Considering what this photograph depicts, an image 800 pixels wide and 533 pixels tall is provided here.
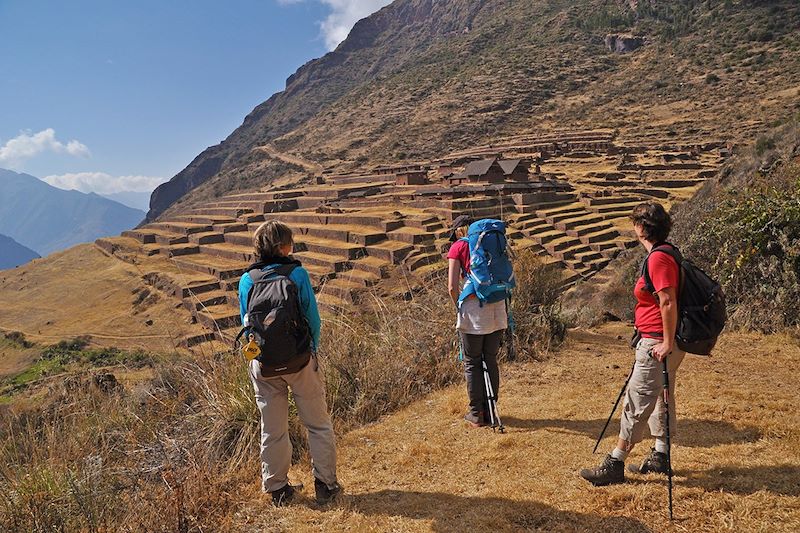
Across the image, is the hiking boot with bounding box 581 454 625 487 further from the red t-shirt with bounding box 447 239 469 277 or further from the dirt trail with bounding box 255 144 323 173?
the dirt trail with bounding box 255 144 323 173

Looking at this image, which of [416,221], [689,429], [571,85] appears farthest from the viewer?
[571,85]

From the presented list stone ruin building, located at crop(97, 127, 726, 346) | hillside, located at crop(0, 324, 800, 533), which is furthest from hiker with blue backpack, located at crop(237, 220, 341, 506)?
stone ruin building, located at crop(97, 127, 726, 346)

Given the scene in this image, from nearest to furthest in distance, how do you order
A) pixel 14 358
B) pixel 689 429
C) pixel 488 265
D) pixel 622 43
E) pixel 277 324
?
pixel 277 324 → pixel 689 429 → pixel 488 265 → pixel 14 358 → pixel 622 43

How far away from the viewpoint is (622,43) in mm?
69438

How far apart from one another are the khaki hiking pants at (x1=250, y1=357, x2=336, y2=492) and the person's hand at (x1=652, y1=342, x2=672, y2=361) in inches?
78.7

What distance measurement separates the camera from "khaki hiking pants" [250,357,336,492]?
304 cm

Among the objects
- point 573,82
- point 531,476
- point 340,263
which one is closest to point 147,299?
point 340,263

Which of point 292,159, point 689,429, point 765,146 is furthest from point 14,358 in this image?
point 292,159

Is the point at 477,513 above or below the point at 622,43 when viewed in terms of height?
below

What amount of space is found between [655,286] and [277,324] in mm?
2118

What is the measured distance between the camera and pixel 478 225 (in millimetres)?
3971

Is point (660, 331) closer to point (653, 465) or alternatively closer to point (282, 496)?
point (653, 465)

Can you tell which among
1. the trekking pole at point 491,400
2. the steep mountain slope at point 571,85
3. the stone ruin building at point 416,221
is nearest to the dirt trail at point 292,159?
the steep mountain slope at point 571,85

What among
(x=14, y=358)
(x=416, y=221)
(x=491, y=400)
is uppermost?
(x=416, y=221)
